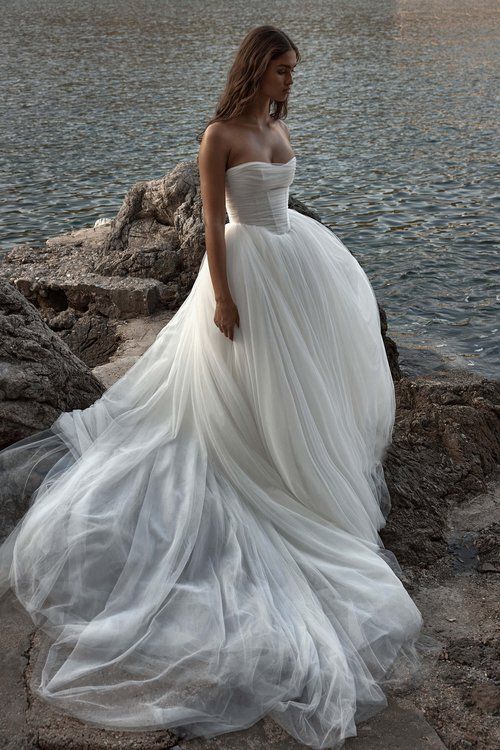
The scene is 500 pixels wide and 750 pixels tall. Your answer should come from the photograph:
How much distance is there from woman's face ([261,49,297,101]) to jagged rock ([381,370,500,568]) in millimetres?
2142

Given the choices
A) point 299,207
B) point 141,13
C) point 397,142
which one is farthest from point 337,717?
point 141,13

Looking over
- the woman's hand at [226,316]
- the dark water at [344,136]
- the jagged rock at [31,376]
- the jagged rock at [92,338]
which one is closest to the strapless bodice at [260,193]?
the woman's hand at [226,316]

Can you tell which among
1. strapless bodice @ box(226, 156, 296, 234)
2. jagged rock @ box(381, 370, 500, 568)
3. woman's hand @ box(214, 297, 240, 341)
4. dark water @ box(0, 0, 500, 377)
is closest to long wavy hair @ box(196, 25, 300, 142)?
strapless bodice @ box(226, 156, 296, 234)

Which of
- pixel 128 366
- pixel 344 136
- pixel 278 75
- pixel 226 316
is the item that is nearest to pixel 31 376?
pixel 226 316

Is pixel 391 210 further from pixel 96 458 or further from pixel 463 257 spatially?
pixel 96 458

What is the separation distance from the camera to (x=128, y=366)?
21.1 ft

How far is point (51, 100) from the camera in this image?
2002cm

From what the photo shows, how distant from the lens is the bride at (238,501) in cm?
331

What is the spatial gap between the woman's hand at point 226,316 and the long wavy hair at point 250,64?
34.5 inches

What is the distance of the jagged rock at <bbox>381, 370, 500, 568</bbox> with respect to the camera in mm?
4723

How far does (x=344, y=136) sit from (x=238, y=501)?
13314 millimetres

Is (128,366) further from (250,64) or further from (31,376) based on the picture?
(250,64)

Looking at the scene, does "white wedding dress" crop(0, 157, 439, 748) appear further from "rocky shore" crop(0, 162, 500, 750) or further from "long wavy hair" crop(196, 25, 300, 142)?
"long wavy hair" crop(196, 25, 300, 142)

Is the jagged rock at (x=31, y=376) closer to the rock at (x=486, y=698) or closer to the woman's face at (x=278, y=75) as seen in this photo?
the woman's face at (x=278, y=75)
